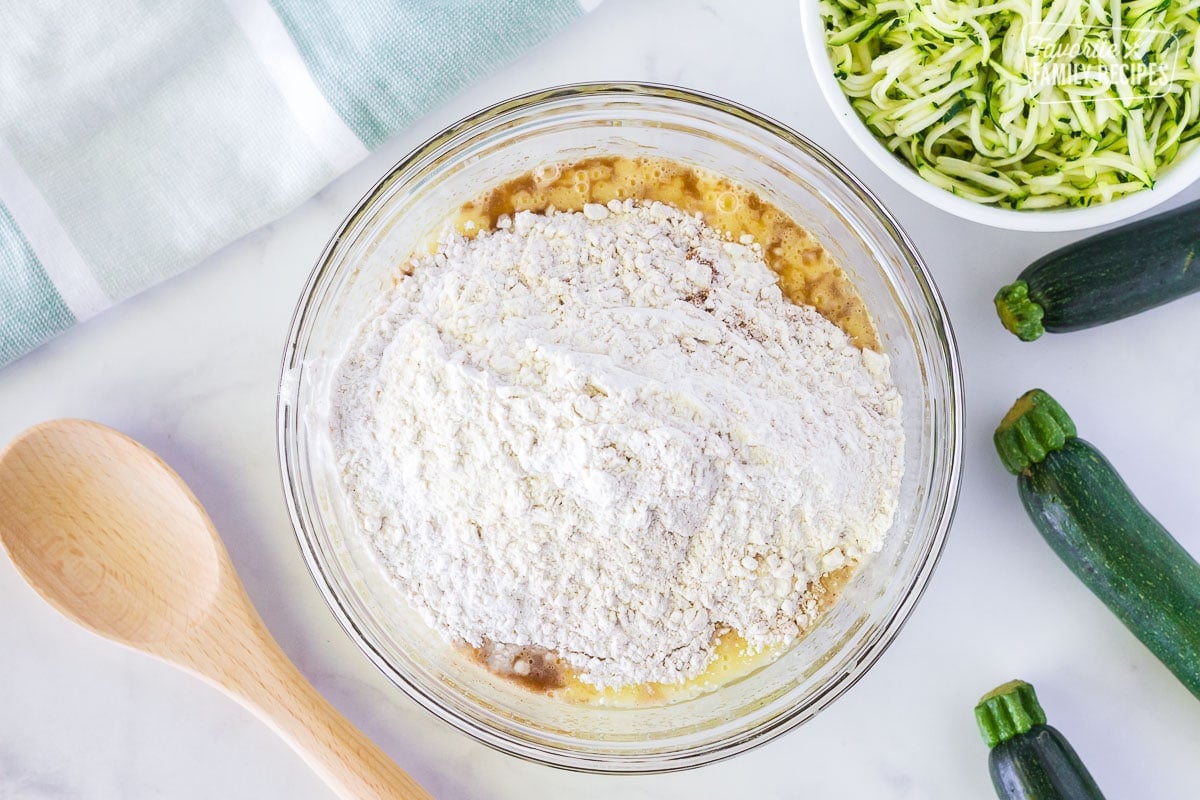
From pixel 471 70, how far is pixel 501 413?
0.72 metres

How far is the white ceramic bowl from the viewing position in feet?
4.78

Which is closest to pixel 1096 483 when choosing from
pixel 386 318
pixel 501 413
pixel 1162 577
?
pixel 1162 577

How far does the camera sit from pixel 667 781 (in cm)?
174

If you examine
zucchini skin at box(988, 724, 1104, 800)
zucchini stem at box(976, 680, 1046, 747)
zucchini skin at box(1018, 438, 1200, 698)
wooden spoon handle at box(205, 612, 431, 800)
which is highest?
wooden spoon handle at box(205, 612, 431, 800)

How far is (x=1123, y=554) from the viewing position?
1611mm

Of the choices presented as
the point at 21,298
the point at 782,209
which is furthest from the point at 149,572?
the point at 782,209

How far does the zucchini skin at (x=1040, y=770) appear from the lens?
1.62 metres

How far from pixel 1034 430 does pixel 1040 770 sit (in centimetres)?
60

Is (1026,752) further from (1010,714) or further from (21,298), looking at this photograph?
(21,298)

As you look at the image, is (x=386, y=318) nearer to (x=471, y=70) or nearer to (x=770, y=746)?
(x=471, y=70)

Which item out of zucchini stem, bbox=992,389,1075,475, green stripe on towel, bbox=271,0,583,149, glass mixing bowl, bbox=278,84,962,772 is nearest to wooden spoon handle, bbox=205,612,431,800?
glass mixing bowl, bbox=278,84,962,772

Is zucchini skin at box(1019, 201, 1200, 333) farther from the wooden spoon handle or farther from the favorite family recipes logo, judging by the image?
the wooden spoon handle

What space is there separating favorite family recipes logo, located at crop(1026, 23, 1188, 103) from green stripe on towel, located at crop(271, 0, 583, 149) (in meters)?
0.79

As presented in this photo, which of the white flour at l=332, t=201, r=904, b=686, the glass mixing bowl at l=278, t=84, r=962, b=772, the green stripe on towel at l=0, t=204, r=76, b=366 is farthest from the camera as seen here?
the green stripe on towel at l=0, t=204, r=76, b=366
